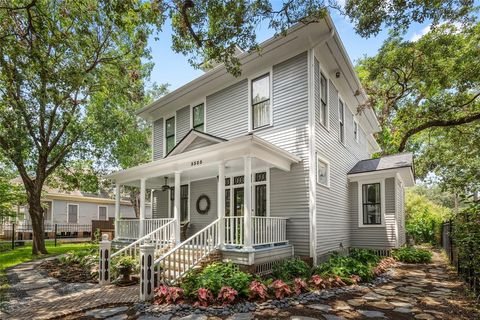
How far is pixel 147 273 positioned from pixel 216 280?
1.39 meters

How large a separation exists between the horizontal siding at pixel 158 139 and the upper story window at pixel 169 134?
0.41m

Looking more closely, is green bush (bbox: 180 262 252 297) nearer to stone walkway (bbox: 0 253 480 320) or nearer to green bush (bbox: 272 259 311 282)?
stone walkway (bbox: 0 253 480 320)

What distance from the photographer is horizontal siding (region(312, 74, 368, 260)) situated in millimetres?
8992

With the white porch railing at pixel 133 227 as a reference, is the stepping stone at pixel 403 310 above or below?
below

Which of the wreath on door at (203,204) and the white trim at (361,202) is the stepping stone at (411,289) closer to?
the white trim at (361,202)

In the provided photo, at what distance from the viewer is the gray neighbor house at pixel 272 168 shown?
25.3 ft

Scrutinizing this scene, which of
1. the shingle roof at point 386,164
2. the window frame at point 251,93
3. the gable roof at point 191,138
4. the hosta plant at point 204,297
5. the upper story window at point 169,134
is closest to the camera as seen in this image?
the hosta plant at point 204,297

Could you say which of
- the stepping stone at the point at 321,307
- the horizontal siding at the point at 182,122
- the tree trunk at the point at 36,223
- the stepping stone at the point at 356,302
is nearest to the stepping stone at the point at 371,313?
the stepping stone at the point at 356,302

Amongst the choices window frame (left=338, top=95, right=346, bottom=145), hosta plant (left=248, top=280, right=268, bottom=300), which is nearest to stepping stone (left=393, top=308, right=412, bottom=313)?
hosta plant (left=248, top=280, right=268, bottom=300)

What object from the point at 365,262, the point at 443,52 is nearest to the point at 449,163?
the point at 443,52

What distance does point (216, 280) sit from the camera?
235 inches

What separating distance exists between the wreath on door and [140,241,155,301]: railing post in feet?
16.5

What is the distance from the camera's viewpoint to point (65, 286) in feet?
24.8

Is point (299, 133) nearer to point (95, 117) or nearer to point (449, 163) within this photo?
point (95, 117)
